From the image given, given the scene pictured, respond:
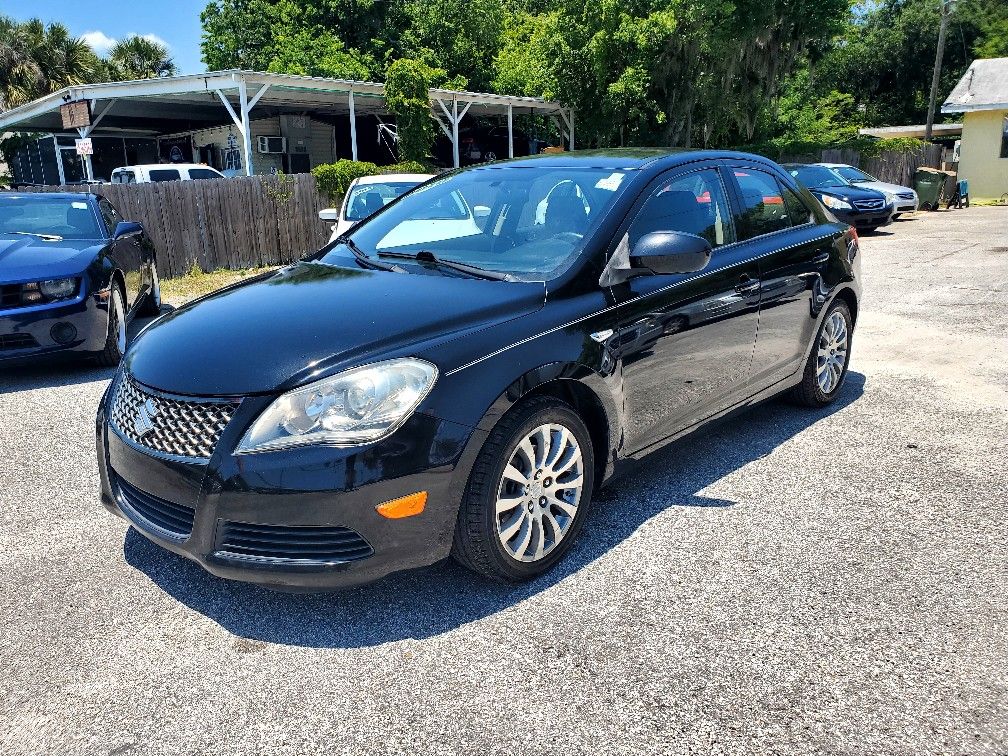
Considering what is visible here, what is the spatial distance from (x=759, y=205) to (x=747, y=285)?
24.1 inches

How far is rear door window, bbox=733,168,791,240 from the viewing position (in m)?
4.45

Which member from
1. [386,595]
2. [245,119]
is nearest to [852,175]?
[245,119]

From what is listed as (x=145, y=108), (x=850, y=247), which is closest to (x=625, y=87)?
(x=145, y=108)

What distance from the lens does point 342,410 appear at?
275cm

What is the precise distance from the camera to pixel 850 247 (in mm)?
5359

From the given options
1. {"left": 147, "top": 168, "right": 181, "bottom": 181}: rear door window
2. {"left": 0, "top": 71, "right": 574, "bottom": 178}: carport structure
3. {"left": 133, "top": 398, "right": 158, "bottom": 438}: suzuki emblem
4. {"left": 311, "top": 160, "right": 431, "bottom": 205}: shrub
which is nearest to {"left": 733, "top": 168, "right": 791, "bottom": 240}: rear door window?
{"left": 133, "top": 398, "right": 158, "bottom": 438}: suzuki emblem

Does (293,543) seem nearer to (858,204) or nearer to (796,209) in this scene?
(796,209)

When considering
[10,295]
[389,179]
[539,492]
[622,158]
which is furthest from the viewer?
[389,179]

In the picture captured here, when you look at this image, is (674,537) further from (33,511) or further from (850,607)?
(33,511)

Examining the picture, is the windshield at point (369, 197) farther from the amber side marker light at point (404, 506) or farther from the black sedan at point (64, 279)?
the amber side marker light at point (404, 506)

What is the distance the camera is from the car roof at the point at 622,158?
4047 mm

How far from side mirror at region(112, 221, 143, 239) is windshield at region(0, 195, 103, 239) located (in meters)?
0.15

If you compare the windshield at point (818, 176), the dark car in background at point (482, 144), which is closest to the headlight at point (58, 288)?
the windshield at point (818, 176)

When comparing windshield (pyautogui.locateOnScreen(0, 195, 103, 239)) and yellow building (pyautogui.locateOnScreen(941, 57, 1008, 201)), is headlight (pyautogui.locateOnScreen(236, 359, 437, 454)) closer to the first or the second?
windshield (pyautogui.locateOnScreen(0, 195, 103, 239))
